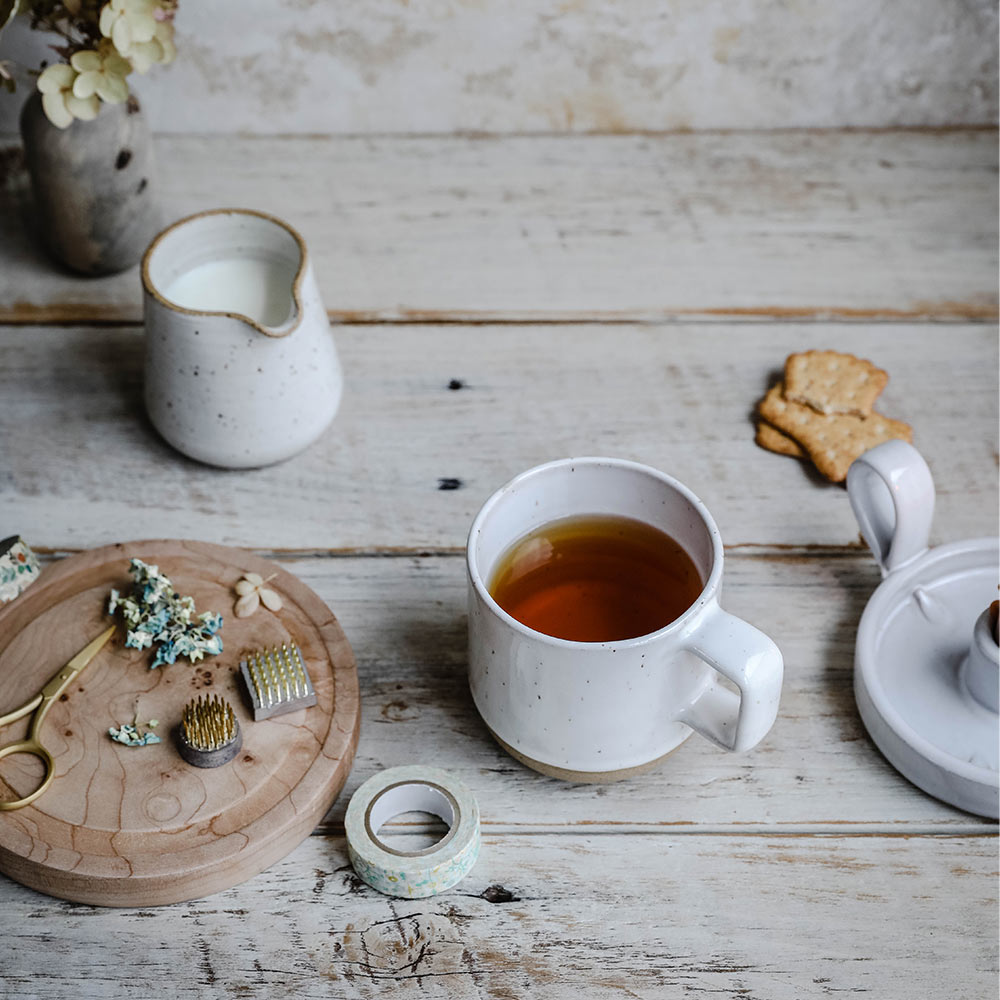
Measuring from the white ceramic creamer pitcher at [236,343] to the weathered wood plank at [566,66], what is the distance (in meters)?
0.40

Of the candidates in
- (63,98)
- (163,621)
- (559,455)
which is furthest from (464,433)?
(63,98)

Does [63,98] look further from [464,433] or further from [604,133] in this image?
[604,133]

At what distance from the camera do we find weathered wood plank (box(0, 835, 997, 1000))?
667 mm

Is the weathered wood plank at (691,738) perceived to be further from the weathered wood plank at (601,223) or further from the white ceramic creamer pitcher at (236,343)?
the weathered wood plank at (601,223)

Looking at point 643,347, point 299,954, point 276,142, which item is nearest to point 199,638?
point 299,954

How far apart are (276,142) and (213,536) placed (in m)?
0.58

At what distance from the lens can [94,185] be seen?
105 cm

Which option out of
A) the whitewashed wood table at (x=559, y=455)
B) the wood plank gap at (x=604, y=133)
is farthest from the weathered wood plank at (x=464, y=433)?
the wood plank gap at (x=604, y=133)

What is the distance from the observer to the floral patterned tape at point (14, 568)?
81 cm

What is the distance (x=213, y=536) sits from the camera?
0.91 metres

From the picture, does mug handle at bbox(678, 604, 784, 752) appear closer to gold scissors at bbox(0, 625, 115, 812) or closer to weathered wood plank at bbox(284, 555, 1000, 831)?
weathered wood plank at bbox(284, 555, 1000, 831)

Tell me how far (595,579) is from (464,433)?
261 millimetres

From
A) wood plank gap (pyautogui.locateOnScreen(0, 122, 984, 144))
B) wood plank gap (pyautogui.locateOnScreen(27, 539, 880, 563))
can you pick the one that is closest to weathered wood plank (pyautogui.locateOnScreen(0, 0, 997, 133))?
wood plank gap (pyautogui.locateOnScreen(0, 122, 984, 144))

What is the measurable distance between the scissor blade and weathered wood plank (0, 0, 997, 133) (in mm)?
729
